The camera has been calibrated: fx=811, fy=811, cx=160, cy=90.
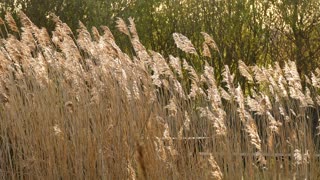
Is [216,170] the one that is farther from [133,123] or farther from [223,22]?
[223,22]

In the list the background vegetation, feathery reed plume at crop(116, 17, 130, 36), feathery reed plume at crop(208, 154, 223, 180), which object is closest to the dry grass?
feathery reed plume at crop(116, 17, 130, 36)

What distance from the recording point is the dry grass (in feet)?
16.7

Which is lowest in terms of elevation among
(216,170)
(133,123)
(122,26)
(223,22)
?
(216,170)

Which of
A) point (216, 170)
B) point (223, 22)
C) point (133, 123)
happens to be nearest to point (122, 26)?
point (133, 123)

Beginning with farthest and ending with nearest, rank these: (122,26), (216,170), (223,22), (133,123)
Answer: (223,22) → (122,26) → (133,123) → (216,170)

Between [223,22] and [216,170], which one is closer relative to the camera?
[216,170]

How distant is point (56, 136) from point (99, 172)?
1.47 feet

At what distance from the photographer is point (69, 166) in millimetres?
5477

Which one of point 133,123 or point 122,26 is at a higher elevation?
point 122,26

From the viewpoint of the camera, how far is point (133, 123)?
5.34 meters

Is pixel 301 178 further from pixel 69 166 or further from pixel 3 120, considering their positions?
pixel 3 120

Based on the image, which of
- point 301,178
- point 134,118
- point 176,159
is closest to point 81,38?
point 134,118

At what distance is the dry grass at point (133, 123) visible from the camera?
201 inches

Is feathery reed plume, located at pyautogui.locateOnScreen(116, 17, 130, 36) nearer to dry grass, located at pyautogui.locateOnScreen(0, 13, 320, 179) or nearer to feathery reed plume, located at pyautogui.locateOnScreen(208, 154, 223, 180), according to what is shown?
dry grass, located at pyautogui.locateOnScreen(0, 13, 320, 179)
